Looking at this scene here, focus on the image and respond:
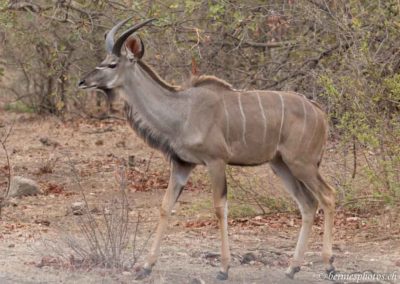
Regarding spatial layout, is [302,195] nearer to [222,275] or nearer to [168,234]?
[222,275]

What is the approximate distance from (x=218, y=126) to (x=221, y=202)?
21.5 inches

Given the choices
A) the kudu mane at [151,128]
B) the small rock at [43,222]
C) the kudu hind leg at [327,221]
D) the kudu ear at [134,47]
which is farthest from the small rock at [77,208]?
the kudu hind leg at [327,221]

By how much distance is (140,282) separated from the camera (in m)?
6.33

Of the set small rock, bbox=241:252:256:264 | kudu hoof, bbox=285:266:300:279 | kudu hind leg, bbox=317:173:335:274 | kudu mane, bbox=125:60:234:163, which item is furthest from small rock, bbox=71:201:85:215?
kudu hind leg, bbox=317:173:335:274

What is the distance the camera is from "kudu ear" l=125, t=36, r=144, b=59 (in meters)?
6.73

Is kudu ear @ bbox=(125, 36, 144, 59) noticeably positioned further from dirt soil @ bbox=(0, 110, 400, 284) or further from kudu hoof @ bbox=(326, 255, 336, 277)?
kudu hoof @ bbox=(326, 255, 336, 277)

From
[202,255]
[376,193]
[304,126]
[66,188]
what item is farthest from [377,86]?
[66,188]

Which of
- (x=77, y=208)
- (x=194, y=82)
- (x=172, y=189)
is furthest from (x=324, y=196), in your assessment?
(x=77, y=208)

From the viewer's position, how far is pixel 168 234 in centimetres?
809

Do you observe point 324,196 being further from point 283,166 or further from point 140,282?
point 140,282

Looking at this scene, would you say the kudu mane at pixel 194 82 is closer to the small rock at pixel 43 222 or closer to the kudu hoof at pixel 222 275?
the kudu hoof at pixel 222 275

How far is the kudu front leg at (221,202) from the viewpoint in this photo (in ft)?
21.2

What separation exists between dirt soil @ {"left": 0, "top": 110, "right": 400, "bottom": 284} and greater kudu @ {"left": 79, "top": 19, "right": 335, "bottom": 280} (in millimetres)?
391

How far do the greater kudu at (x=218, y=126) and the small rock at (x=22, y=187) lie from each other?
3341 mm
